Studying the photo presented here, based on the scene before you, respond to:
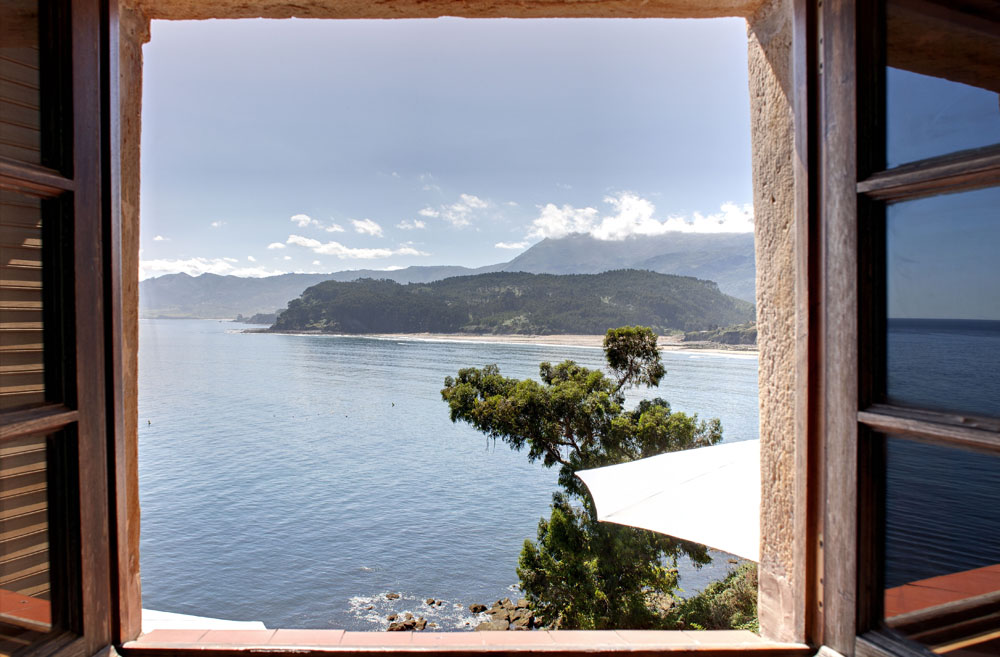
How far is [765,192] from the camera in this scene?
1.28m

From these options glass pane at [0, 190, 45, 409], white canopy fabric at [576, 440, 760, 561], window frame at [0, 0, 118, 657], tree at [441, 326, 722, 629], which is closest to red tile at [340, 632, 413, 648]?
window frame at [0, 0, 118, 657]

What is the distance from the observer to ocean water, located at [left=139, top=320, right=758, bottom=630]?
15.8 meters

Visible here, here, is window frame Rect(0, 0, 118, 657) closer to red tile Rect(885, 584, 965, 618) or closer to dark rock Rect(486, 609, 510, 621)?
red tile Rect(885, 584, 965, 618)

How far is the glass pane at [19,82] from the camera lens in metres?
0.90

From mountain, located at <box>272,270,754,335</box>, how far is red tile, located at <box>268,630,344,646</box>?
52554 mm

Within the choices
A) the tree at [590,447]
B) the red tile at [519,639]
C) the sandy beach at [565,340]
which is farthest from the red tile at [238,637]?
the sandy beach at [565,340]

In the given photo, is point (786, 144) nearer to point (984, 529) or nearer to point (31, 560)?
point (984, 529)

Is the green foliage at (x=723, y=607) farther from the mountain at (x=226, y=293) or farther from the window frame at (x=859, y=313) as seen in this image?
the mountain at (x=226, y=293)

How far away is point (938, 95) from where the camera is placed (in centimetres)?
89

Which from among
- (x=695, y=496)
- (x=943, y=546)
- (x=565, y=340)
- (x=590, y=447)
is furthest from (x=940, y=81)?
(x=565, y=340)

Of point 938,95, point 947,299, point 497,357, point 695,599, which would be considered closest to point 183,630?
point 947,299

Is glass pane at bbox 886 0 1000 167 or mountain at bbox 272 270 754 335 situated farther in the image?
mountain at bbox 272 270 754 335

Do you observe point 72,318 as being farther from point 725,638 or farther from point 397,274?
point 397,274

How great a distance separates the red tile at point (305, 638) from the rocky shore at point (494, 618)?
1228 cm
